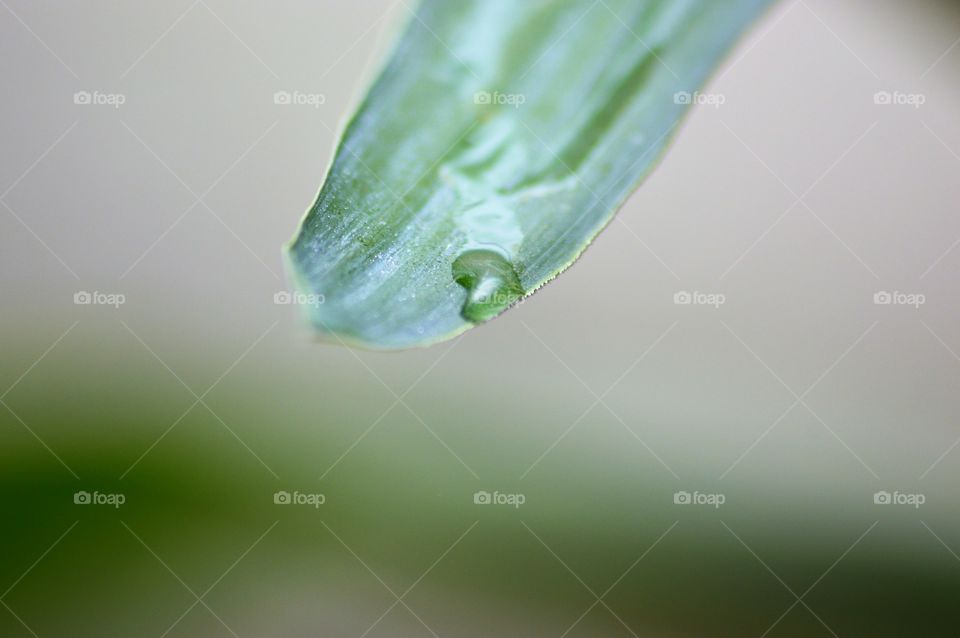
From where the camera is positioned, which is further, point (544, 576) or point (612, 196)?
point (544, 576)

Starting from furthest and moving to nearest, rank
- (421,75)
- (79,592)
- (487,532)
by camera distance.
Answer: (487,532) < (79,592) < (421,75)

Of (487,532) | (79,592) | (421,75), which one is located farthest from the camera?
(487,532)

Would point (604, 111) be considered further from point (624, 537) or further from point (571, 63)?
point (624, 537)

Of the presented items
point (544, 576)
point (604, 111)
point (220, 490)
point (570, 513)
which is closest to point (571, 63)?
point (604, 111)
